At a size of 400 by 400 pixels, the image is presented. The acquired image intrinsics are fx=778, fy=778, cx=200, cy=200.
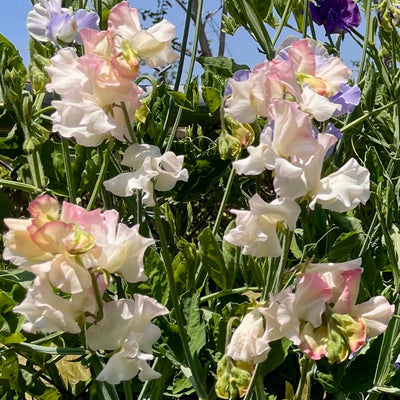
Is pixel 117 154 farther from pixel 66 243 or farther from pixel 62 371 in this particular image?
pixel 66 243

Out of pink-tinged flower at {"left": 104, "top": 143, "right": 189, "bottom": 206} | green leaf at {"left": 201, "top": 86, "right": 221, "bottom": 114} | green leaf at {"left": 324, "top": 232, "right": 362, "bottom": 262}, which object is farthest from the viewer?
green leaf at {"left": 201, "top": 86, "right": 221, "bottom": 114}

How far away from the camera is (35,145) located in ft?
3.00

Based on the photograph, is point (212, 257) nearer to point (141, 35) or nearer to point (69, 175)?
point (69, 175)

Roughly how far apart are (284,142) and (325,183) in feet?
0.18

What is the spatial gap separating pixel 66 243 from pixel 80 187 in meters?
0.58

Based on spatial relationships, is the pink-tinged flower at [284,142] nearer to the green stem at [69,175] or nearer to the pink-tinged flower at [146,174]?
the pink-tinged flower at [146,174]

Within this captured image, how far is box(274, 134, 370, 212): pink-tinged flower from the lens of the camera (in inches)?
24.9

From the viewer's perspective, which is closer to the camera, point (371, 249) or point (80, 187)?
point (80, 187)

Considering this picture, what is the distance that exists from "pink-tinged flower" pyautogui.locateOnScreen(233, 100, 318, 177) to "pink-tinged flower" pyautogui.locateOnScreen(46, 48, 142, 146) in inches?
5.5

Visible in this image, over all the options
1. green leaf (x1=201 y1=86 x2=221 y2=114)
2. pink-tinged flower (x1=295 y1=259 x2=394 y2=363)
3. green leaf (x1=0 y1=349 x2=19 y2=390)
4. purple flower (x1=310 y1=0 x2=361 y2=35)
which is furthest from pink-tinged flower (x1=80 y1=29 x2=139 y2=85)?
purple flower (x1=310 y1=0 x2=361 y2=35)

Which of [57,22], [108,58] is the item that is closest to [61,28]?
[57,22]

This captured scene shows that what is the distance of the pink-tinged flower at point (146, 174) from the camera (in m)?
0.72

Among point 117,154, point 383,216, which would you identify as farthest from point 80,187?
point 383,216

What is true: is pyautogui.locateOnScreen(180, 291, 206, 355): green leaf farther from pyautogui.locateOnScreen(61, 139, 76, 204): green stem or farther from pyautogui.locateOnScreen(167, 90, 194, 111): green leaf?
pyautogui.locateOnScreen(167, 90, 194, 111): green leaf
